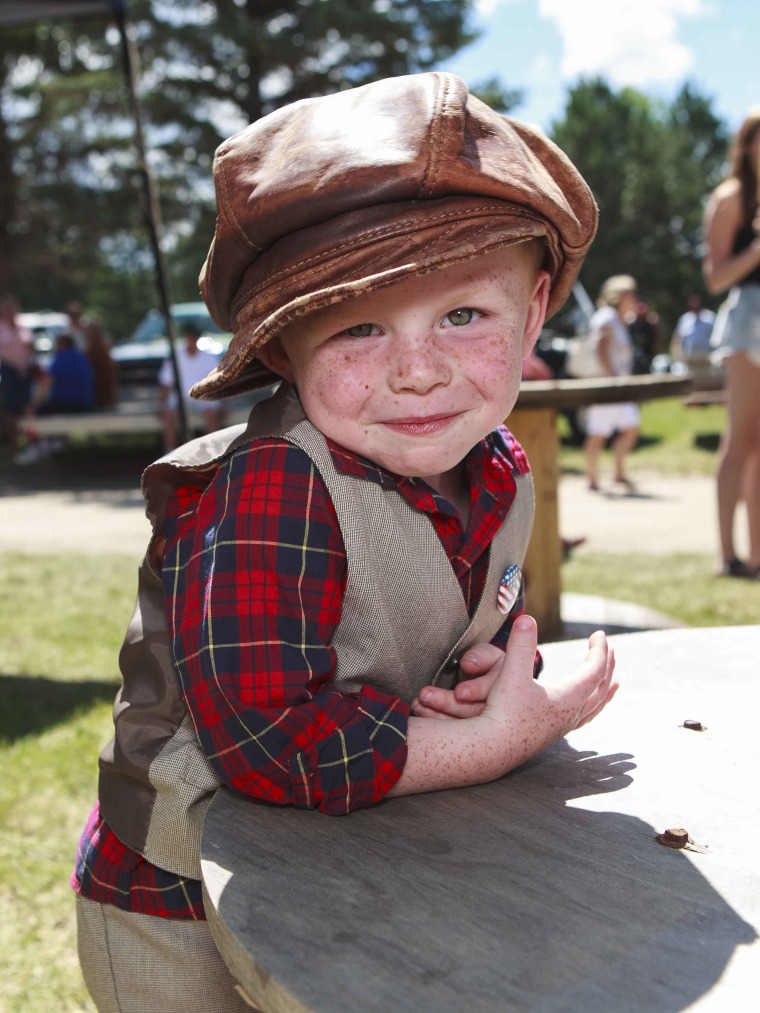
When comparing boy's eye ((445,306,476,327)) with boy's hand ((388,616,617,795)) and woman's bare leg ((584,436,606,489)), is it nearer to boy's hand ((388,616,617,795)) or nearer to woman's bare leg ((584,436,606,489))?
boy's hand ((388,616,617,795))

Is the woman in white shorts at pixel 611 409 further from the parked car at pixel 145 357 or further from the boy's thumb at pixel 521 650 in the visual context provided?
the boy's thumb at pixel 521 650

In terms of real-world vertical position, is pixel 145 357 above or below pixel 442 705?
below

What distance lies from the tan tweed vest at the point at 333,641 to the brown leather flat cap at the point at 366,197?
0.15 meters

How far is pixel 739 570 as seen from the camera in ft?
18.5

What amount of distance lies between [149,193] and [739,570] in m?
3.47

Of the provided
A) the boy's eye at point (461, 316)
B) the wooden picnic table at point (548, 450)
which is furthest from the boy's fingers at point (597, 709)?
the wooden picnic table at point (548, 450)

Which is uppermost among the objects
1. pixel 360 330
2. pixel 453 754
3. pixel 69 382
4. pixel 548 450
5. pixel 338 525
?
pixel 360 330

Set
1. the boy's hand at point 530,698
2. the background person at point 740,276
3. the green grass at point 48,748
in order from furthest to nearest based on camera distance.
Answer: the background person at point 740,276
the green grass at point 48,748
the boy's hand at point 530,698

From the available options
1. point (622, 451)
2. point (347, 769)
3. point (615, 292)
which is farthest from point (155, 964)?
point (615, 292)

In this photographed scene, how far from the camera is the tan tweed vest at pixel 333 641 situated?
1293 millimetres

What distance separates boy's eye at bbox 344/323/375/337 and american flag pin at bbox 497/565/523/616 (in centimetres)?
40

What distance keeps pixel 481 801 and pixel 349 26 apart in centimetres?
1845

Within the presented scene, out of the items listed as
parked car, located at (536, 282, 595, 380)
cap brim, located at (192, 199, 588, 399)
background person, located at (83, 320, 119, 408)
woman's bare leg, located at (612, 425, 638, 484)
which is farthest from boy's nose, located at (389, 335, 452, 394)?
background person, located at (83, 320, 119, 408)

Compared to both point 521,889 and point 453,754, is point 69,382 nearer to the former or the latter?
point 453,754
